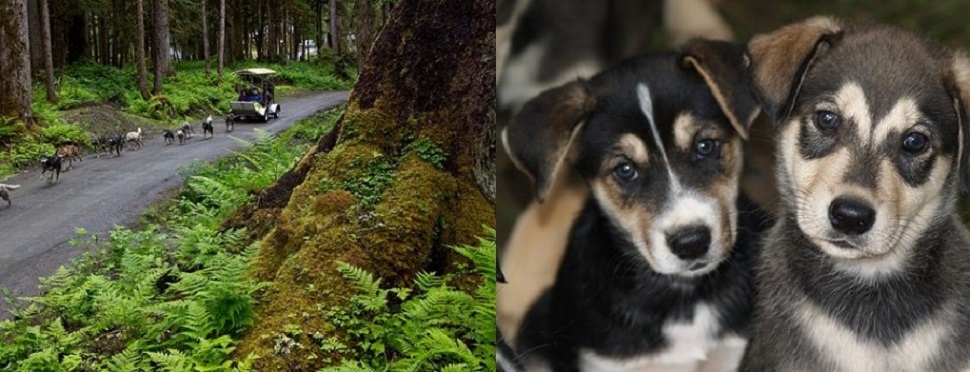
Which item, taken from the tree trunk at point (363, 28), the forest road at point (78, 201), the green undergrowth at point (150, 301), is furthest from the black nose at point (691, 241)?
the tree trunk at point (363, 28)

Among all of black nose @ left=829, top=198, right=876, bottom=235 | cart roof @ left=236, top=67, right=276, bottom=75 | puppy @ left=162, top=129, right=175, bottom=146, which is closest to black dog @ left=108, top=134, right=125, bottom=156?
puppy @ left=162, top=129, right=175, bottom=146

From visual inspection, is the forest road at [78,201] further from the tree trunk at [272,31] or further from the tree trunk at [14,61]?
the tree trunk at [272,31]

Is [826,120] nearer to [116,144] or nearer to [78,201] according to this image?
[78,201]

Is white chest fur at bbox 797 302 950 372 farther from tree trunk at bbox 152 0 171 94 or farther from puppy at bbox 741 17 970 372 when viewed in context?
tree trunk at bbox 152 0 171 94

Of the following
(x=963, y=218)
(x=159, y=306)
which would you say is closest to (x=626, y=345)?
Answer: (x=963, y=218)

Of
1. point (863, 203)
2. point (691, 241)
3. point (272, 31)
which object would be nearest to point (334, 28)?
point (272, 31)

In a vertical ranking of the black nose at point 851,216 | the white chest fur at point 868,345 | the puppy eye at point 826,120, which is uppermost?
the puppy eye at point 826,120
